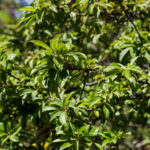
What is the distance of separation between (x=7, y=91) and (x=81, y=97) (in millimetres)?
733

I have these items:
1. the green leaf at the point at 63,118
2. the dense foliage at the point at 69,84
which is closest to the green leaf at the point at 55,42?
the dense foliage at the point at 69,84

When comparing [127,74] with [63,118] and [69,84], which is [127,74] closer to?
[63,118]

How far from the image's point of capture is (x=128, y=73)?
4.75 ft

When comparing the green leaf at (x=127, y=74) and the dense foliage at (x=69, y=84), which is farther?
the dense foliage at (x=69, y=84)

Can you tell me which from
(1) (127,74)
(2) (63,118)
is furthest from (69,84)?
(1) (127,74)

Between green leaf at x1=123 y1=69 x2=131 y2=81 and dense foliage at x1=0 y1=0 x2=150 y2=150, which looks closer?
green leaf at x1=123 y1=69 x2=131 y2=81

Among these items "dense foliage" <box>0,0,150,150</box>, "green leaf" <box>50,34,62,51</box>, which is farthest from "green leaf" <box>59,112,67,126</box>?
"green leaf" <box>50,34,62,51</box>

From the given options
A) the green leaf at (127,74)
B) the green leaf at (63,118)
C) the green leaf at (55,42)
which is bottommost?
the green leaf at (63,118)

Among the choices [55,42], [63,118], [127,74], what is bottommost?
[63,118]

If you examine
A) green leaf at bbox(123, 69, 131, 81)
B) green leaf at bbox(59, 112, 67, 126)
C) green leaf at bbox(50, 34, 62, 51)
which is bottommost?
green leaf at bbox(59, 112, 67, 126)

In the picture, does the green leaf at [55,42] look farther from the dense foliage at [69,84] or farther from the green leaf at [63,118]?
the green leaf at [63,118]

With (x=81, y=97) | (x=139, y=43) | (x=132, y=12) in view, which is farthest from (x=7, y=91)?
(x=132, y=12)

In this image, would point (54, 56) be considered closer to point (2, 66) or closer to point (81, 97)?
point (81, 97)

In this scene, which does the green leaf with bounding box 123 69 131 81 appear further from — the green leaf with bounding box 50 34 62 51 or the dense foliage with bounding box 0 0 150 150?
the green leaf with bounding box 50 34 62 51
